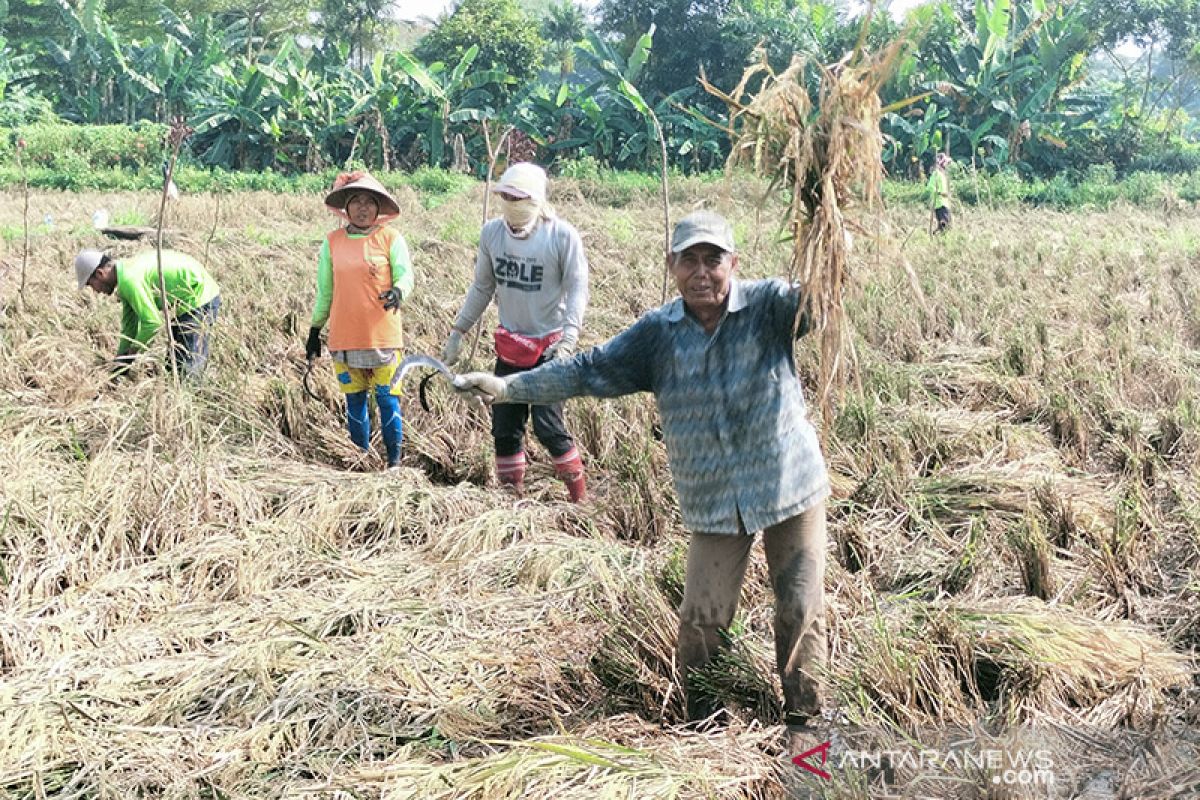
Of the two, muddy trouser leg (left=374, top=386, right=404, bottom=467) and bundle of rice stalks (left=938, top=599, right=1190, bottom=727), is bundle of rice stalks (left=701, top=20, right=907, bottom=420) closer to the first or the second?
bundle of rice stalks (left=938, top=599, right=1190, bottom=727)

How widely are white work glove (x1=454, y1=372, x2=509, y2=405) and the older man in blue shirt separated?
0.78ft

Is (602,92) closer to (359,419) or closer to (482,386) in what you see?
(359,419)

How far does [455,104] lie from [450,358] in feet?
62.9

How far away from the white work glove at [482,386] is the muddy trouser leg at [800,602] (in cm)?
73

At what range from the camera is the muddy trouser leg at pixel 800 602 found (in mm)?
2453

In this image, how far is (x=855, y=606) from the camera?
299 cm

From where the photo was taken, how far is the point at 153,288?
4.85 metres

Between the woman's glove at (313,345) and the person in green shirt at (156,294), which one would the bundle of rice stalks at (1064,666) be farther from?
the person in green shirt at (156,294)

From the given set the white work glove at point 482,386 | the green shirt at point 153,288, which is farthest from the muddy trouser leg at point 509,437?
the green shirt at point 153,288

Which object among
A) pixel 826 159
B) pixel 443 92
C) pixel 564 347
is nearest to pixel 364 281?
pixel 564 347

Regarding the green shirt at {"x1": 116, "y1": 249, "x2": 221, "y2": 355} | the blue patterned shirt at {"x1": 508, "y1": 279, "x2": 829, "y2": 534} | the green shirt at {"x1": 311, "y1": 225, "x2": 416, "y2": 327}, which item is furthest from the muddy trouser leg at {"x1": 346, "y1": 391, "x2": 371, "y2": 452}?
the blue patterned shirt at {"x1": 508, "y1": 279, "x2": 829, "y2": 534}

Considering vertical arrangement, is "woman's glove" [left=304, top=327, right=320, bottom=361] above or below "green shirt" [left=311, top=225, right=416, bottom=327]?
below

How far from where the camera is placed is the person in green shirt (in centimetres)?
469

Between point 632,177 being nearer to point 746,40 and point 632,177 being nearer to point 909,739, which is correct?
point 746,40
